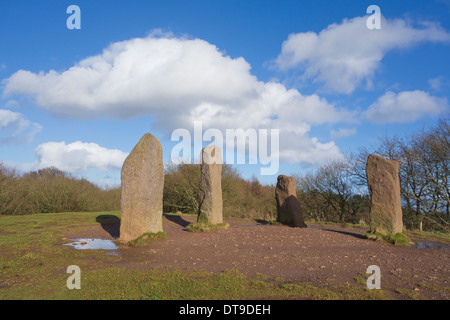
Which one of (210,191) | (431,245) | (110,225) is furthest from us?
(110,225)

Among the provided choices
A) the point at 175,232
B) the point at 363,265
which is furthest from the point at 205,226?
the point at 363,265

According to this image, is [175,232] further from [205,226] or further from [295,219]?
[295,219]

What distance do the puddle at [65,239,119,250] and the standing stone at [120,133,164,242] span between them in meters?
0.57

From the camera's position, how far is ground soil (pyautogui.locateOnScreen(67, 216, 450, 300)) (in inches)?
251

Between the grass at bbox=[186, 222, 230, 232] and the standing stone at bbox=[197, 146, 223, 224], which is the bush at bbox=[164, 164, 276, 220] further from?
the grass at bbox=[186, 222, 230, 232]

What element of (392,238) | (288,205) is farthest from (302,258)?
(288,205)

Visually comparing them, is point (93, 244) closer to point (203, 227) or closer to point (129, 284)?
point (203, 227)

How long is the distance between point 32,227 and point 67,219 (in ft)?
10.0

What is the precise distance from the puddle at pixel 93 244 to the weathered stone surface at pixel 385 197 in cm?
1022

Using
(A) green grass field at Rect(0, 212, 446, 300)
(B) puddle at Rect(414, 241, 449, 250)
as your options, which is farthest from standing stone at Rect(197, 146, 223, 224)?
(B) puddle at Rect(414, 241, 449, 250)

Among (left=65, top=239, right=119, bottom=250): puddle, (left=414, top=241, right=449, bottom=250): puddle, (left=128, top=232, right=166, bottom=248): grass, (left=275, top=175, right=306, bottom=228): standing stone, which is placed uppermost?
(left=275, top=175, right=306, bottom=228): standing stone

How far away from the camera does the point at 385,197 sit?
12.5 metres

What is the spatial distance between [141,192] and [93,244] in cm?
241

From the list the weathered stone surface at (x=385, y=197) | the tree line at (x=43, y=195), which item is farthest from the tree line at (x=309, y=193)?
the weathered stone surface at (x=385, y=197)
